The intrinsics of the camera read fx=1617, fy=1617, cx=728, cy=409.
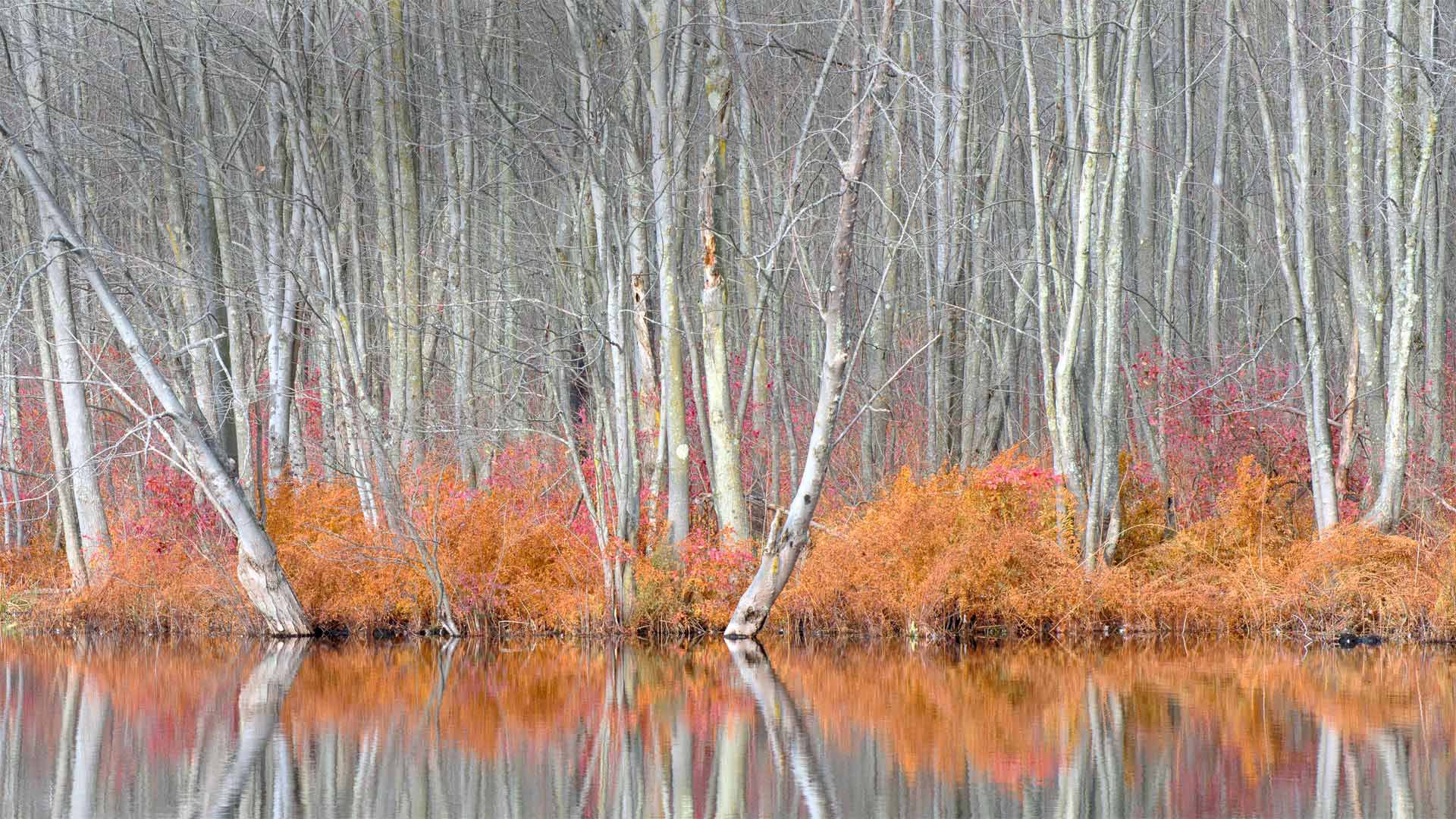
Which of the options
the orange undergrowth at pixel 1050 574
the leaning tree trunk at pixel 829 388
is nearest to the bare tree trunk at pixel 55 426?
the leaning tree trunk at pixel 829 388

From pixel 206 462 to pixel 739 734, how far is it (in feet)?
26.7

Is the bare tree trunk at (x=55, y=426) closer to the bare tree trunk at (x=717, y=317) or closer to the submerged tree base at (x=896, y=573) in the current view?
the submerged tree base at (x=896, y=573)

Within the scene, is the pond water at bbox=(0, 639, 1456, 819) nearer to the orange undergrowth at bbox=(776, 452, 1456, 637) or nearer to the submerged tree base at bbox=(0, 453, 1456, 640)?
the orange undergrowth at bbox=(776, 452, 1456, 637)

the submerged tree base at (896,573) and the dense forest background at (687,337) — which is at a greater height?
the dense forest background at (687,337)

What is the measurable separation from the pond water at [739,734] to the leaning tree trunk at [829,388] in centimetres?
71

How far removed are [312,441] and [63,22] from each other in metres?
5.68

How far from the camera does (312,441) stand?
794 inches

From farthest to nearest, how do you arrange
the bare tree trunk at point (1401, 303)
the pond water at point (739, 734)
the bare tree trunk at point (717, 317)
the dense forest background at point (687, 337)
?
the bare tree trunk at point (717, 317) < the dense forest background at point (687, 337) < the bare tree trunk at point (1401, 303) < the pond water at point (739, 734)

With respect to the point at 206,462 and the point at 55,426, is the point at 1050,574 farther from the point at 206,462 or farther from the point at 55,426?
the point at 55,426

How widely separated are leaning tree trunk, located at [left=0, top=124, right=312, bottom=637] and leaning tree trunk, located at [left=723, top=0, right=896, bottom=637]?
15.9 ft

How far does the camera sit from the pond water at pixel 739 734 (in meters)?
7.72

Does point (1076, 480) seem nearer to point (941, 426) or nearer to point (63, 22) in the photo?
point (941, 426)

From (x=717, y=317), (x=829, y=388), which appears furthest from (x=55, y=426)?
(x=829, y=388)

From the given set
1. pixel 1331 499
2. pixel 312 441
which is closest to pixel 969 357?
pixel 1331 499
